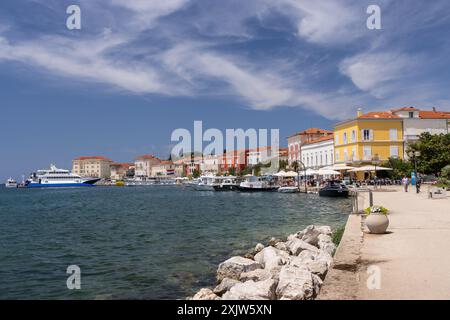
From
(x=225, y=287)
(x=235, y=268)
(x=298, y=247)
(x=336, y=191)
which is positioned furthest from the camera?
(x=336, y=191)

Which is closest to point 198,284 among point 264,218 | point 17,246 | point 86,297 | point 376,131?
point 86,297

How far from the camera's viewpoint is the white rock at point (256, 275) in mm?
8939

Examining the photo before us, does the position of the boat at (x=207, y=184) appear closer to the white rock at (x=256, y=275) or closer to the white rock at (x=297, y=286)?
the white rock at (x=256, y=275)

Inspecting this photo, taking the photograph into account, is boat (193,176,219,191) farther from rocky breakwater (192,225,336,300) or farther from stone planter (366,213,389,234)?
stone planter (366,213,389,234)

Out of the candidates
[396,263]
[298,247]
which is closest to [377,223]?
[298,247]

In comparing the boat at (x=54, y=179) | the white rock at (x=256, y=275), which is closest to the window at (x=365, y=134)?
the white rock at (x=256, y=275)

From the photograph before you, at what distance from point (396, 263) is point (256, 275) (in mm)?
2886

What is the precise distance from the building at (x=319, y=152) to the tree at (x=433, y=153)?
22610 millimetres

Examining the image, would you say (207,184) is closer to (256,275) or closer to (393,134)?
(393,134)

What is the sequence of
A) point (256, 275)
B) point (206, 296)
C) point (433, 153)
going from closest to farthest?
point (206, 296) → point (256, 275) → point (433, 153)

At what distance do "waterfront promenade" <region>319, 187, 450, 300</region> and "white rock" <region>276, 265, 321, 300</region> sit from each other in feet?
1.52

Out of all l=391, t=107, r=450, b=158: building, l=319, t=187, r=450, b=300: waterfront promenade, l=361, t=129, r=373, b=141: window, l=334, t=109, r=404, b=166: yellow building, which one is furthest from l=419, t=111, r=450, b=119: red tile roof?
l=319, t=187, r=450, b=300: waterfront promenade

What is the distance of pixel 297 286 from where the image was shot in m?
7.07
